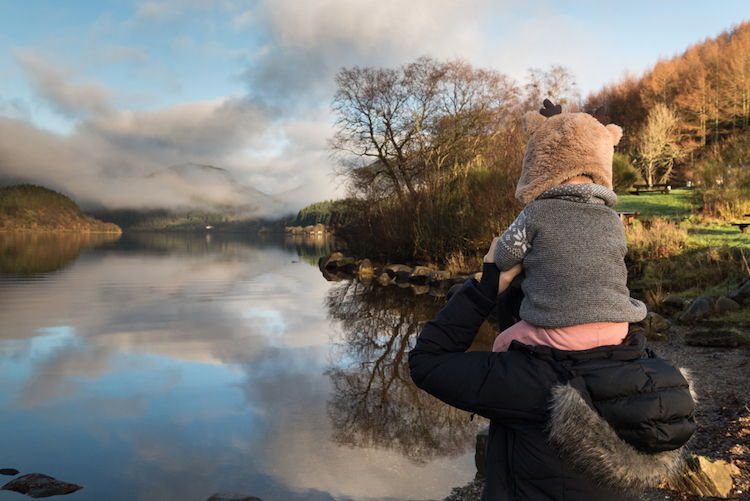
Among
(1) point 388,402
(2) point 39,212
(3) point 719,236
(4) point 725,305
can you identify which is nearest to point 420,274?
(3) point 719,236

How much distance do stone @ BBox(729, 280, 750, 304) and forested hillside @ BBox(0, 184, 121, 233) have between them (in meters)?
145

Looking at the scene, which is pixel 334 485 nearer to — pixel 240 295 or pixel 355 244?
pixel 240 295

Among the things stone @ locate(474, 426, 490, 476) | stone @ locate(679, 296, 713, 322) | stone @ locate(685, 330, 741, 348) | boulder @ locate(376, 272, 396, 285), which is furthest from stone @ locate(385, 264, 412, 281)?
stone @ locate(474, 426, 490, 476)

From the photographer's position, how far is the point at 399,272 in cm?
2086

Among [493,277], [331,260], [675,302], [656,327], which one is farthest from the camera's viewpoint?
[331,260]

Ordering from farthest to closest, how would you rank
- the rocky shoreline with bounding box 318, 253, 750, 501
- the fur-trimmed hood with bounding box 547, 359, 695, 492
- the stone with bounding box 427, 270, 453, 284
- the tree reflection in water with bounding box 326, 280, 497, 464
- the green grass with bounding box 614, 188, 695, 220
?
the green grass with bounding box 614, 188, 695, 220
the stone with bounding box 427, 270, 453, 284
the tree reflection in water with bounding box 326, 280, 497, 464
the rocky shoreline with bounding box 318, 253, 750, 501
the fur-trimmed hood with bounding box 547, 359, 695, 492

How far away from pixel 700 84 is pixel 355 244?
38566 millimetres

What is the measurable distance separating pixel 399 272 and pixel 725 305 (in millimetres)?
13610

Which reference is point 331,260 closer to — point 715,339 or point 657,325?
point 657,325

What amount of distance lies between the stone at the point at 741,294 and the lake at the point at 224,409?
557cm

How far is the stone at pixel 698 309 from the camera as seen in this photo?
819 cm

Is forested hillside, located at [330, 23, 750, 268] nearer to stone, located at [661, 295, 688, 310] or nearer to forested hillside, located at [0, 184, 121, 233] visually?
stone, located at [661, 295, 688, 310]

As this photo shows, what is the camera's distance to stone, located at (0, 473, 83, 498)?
3.73m

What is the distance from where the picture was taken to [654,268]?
36.5ft
